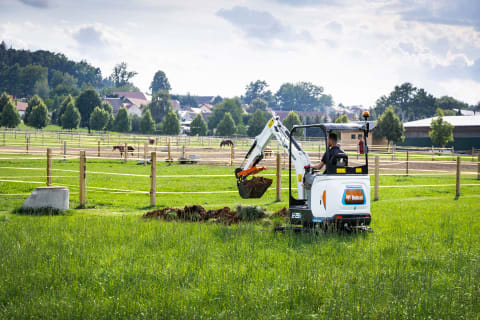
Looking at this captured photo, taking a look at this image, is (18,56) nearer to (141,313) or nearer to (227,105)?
(227,105)

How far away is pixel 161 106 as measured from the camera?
415 ft

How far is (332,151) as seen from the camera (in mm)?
11211

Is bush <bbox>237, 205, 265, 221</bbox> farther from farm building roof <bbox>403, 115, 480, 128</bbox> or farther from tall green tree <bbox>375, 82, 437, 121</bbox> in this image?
tall green tree <bbox>375, 82, 437, 121</bbox>

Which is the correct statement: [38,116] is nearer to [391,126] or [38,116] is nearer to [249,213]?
[391,126]

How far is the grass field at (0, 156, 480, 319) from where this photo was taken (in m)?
6.39

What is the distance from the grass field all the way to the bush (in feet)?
1.70

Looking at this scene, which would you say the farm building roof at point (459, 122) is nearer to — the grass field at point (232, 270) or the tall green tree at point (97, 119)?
the tall green tree at point (97, 119)

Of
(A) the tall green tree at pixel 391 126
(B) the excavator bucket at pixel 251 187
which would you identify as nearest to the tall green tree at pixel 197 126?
(A) the tall green tree at pixel 391 126

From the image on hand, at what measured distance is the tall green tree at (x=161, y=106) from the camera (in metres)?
126

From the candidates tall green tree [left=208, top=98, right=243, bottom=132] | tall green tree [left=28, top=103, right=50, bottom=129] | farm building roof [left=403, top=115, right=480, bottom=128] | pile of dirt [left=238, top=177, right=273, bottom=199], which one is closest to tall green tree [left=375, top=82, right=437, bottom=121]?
tall green tree [left=208, top=98, right=243, bottom=132]

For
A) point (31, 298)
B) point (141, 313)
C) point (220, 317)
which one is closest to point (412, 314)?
point (220, 317)

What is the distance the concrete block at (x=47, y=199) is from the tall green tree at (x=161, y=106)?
11204 centimetres

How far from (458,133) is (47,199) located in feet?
228

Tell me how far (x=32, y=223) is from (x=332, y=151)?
7.21 metres
